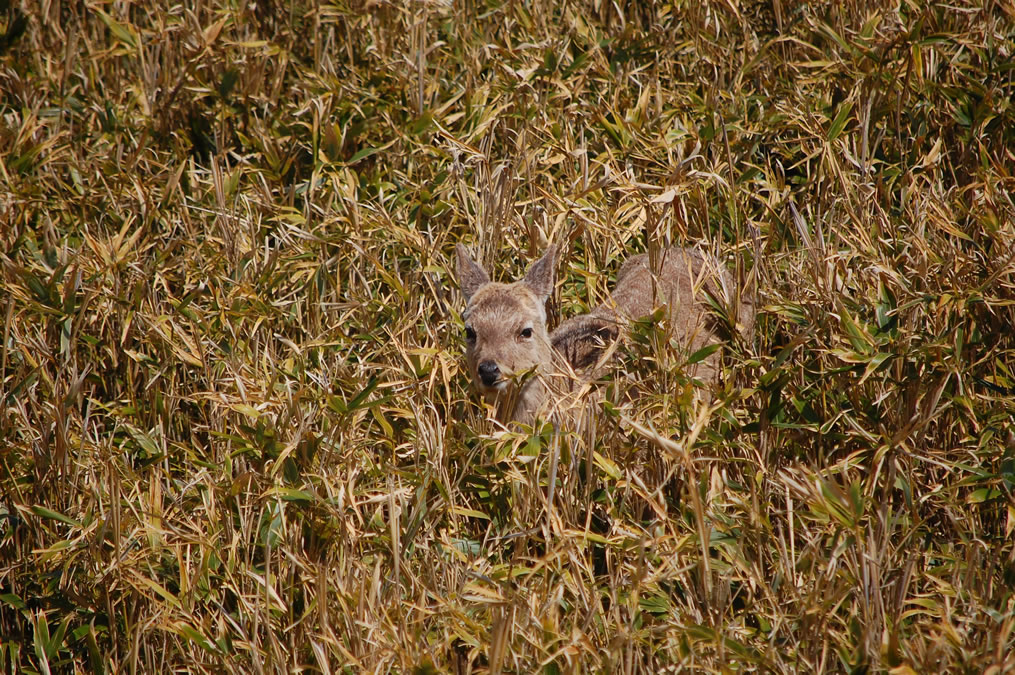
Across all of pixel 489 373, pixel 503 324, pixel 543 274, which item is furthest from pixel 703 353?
pixel 543 274

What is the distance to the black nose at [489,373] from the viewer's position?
461cm

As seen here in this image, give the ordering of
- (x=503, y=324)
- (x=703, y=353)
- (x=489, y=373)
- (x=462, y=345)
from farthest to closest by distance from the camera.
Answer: (x=462, y=345)
(x=503, y=324)
(x=489, y=373)
(x=703, y=353)

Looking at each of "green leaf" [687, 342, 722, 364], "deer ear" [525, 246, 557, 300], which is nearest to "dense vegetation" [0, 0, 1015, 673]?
"green leaf" [687, 342, 722, 364]

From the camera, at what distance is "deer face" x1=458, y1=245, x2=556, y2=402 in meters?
4.73

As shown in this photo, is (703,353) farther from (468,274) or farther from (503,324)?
(468,274)

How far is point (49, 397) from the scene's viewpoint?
4.59m

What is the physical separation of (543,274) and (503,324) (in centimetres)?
41

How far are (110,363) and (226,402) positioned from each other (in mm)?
1507

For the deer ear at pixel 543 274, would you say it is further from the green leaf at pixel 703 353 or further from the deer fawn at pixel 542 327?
the green leaf at pixel 703 353

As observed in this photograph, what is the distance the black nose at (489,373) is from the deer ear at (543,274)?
2.38ft

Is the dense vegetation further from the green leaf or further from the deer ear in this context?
the deer ear

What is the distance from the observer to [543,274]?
5164mm

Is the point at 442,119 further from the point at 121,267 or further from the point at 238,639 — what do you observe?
the point at 238,639

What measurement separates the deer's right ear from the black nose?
27.8 inches
